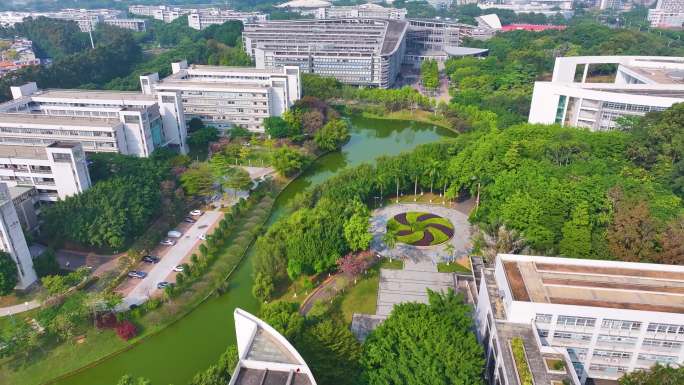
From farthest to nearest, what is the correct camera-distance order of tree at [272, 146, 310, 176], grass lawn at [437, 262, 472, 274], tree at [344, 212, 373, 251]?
tree at [272, 146, 310, 176] → grass lawn at [437, 262, 472, 274] → tree at [344, 212, 373, 251]

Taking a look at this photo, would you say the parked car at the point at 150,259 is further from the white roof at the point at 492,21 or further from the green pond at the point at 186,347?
the white roof at the point at 492,21

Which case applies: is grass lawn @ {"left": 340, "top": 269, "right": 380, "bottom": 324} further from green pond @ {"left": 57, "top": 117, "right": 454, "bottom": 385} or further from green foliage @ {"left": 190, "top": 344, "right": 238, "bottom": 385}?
green foliage @ {"left": 190, "top": 344, "right": 238, "bottom": 385}

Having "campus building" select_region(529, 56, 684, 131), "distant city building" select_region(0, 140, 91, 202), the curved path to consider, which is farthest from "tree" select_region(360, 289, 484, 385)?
"campus building" select_region(529, 56, 684, 131)

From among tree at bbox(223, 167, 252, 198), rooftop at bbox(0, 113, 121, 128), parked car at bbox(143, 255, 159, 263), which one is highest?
rooftop at bbox(0, 113, 121, 128)

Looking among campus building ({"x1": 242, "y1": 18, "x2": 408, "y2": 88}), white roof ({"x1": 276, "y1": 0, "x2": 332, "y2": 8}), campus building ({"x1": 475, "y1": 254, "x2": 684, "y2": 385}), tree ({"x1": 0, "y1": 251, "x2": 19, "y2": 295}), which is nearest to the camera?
campus building ({"x1": 475, "y1": 254, "x2": 684, "y2": 385})

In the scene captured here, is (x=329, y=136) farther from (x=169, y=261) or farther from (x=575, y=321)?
(x=575, y=321)

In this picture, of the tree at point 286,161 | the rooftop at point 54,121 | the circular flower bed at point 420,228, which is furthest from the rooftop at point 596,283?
the rooftop at point 54,121

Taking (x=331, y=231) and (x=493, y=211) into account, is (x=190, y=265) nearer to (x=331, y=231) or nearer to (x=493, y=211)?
(x=331, y=231)
